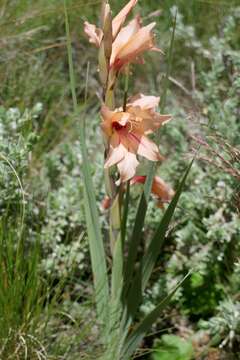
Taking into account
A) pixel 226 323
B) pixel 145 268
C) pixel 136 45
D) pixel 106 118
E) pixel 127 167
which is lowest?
pixel 226 323

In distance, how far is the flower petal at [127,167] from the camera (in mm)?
1637

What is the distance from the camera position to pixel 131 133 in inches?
66.3

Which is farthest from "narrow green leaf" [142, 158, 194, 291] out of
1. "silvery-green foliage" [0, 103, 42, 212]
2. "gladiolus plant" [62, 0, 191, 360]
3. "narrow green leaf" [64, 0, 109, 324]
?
"silvery-green foliage" [0, 103, 42, 212]

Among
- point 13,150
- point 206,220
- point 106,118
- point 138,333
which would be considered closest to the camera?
point 106,118

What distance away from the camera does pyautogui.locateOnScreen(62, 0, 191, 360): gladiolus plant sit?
164cm

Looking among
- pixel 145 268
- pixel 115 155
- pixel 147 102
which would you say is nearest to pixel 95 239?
pixel 145 268

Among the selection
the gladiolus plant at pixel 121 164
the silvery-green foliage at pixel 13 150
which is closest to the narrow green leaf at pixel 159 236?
the gladiolus plant at pixel 121 164

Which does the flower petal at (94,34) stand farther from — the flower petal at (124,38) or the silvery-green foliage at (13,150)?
the silvery-green foliage at (13,150)

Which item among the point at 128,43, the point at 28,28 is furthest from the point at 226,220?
the point at 28,28

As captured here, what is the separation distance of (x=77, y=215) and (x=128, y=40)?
0.77m

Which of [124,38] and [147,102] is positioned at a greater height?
[124,38]

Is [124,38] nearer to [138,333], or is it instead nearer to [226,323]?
[138,333]

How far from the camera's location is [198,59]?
3.17 m

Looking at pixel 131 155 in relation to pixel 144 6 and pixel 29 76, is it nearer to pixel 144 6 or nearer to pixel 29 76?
pixel 29 76
